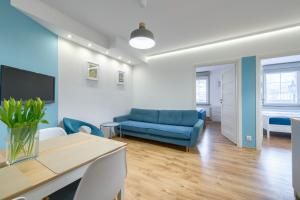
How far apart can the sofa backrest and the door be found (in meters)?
0.96

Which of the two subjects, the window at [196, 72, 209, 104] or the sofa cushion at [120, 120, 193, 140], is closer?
the sofa cushion at [120, 120, 193, 140]

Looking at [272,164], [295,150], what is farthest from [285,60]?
[295,150]

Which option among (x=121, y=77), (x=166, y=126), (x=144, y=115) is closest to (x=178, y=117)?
(x=166, y=126)

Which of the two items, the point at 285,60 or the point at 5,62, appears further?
the point at 285,60

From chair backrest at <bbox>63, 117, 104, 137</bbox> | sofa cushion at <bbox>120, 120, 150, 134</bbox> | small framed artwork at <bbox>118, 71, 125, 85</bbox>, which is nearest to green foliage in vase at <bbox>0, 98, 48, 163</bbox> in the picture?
chair backrest at <bbox>63, 117, 104, 137</bbox>

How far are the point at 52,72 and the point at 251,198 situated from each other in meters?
3.61

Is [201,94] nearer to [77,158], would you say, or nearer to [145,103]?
[145,103]

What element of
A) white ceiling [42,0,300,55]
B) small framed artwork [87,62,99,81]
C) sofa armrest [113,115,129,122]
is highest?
white ceiling [42,0,300,55]

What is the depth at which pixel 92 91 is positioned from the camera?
3.54m

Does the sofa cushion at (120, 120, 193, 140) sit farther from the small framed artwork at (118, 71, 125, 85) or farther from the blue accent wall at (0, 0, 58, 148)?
the blue accent wall at (0, 0, 58, 148)

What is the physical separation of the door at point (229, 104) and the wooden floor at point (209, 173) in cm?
57

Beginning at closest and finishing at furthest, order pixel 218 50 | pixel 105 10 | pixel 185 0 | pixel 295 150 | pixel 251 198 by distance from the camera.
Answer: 1. pixel 295 150
2. pixel 251 198
3. pixel 185 0
4. pixel 105 10
5. pixel 218 50

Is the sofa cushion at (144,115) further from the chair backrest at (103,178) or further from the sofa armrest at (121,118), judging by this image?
the chair backrest at (103,178)

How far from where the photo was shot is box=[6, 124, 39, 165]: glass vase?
876mm
